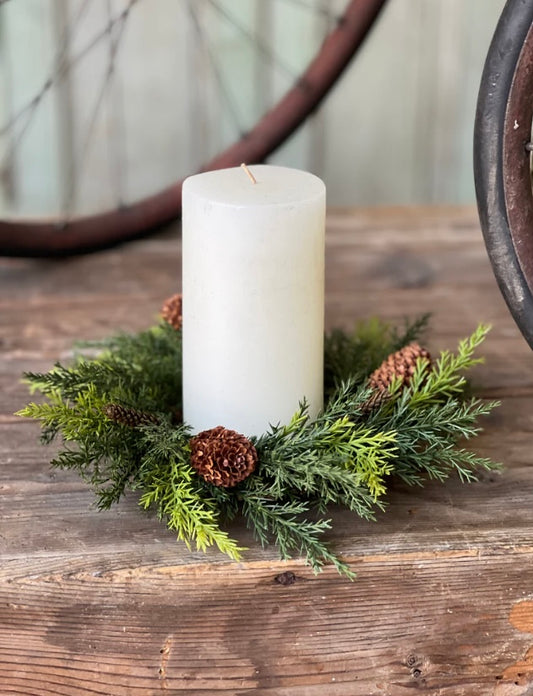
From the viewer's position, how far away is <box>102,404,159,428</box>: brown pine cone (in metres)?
0.52

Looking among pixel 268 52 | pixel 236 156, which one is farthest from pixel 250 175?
pixel 268 52

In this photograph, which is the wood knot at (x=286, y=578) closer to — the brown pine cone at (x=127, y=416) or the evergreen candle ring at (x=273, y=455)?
the evergreen candle ring at (x=273, y=455)

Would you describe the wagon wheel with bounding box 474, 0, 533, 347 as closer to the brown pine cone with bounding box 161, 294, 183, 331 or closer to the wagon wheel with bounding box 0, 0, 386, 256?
the brown pine cone with bounding box 161, 294, 183, 331

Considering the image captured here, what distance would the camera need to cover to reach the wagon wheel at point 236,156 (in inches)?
36.6

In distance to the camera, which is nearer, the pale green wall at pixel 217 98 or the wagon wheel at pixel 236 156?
the wagon wheel at pixel 236 156

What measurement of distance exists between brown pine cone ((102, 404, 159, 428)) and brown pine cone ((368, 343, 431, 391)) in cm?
14

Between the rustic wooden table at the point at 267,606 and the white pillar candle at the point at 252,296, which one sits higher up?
the white pillar candle at the point at 252,296

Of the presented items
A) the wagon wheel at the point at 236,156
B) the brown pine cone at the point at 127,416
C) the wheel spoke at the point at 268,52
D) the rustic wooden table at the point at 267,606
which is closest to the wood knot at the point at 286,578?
the rustic wooden table at the point at 267,606

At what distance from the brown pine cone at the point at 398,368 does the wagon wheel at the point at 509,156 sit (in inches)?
2.9

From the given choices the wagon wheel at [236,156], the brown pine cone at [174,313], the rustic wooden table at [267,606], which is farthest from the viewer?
the wagon wheel at [236,156]

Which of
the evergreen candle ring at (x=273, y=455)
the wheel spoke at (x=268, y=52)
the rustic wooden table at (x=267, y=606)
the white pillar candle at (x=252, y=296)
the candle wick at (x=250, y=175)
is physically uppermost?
the wheel spoke at (x=268, y=52)

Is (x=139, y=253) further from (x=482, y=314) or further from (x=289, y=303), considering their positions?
(x=289, y=303)

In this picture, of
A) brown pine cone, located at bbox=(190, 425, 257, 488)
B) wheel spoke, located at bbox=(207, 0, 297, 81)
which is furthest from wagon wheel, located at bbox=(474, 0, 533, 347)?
wheel spoke, located at bbox=(207, 0, 297, 81)

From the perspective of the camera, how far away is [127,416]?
52 cm
